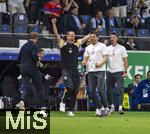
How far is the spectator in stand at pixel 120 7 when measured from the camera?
26.7m

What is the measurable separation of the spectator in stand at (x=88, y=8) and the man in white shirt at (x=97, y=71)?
8.59 m

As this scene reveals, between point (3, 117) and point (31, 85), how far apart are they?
3.19 m

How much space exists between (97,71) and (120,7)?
34.1ft

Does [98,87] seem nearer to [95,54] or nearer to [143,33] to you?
[95,54]

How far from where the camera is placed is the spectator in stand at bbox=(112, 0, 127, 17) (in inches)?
1050

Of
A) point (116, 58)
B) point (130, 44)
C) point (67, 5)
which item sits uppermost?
point (67, 5)

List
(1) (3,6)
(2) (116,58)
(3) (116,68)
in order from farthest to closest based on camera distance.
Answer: (1) (3,6), (2) (116,58), (3) (116,68)

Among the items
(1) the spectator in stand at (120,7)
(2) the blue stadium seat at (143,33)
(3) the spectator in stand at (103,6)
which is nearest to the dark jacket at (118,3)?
(1) the spectator in stand at (120,7)

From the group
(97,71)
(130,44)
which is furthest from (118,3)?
(97,71)

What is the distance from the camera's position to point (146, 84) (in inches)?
822

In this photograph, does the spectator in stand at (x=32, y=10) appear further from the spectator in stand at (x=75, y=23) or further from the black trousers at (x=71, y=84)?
the black trousers at (x=71, y=84)

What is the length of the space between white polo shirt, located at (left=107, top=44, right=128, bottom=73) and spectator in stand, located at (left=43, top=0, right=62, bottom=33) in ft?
17.7

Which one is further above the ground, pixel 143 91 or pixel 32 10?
pixel 32 10

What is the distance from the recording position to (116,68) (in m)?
18.3
